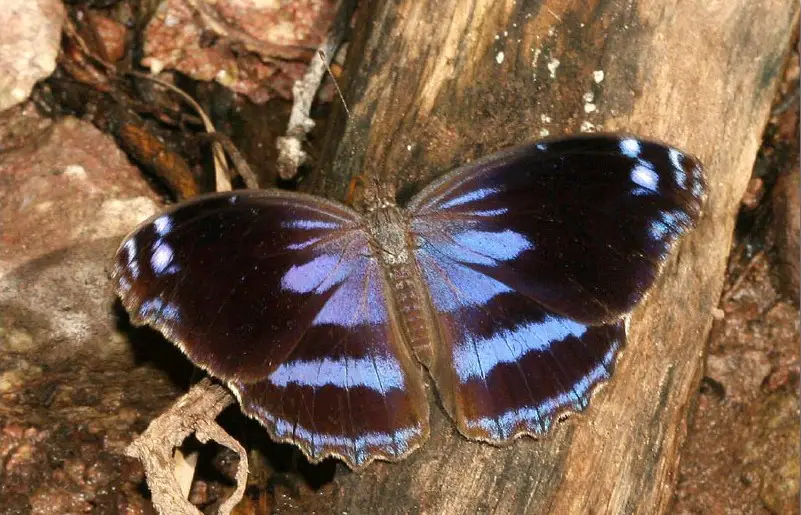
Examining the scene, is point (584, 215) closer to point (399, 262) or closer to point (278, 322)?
point (399, 262)

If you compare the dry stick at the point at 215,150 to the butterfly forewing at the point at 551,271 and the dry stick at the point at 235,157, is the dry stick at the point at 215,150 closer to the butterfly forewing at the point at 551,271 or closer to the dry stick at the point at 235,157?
the dry stick at the point at 235,157

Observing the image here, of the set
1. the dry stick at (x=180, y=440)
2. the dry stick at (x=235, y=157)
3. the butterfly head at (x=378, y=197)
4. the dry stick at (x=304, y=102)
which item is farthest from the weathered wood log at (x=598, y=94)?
the dry stick at (x=180, y=440)

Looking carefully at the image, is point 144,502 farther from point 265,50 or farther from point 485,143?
point 265,50

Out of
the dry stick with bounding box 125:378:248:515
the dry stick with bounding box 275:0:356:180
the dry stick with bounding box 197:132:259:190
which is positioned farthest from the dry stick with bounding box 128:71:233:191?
the dry stick with bounding box 125:378:248:515

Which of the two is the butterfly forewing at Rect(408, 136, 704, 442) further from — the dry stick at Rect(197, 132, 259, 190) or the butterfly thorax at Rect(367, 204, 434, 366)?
the dry stick at Rect(197, 132, 259, 190)

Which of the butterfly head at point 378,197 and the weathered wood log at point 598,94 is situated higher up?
the weathered wood log at point 598,94

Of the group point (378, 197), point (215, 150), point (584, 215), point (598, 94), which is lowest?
point (215, 150)

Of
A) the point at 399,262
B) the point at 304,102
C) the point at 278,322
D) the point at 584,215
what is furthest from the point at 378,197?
the point at 304,102
